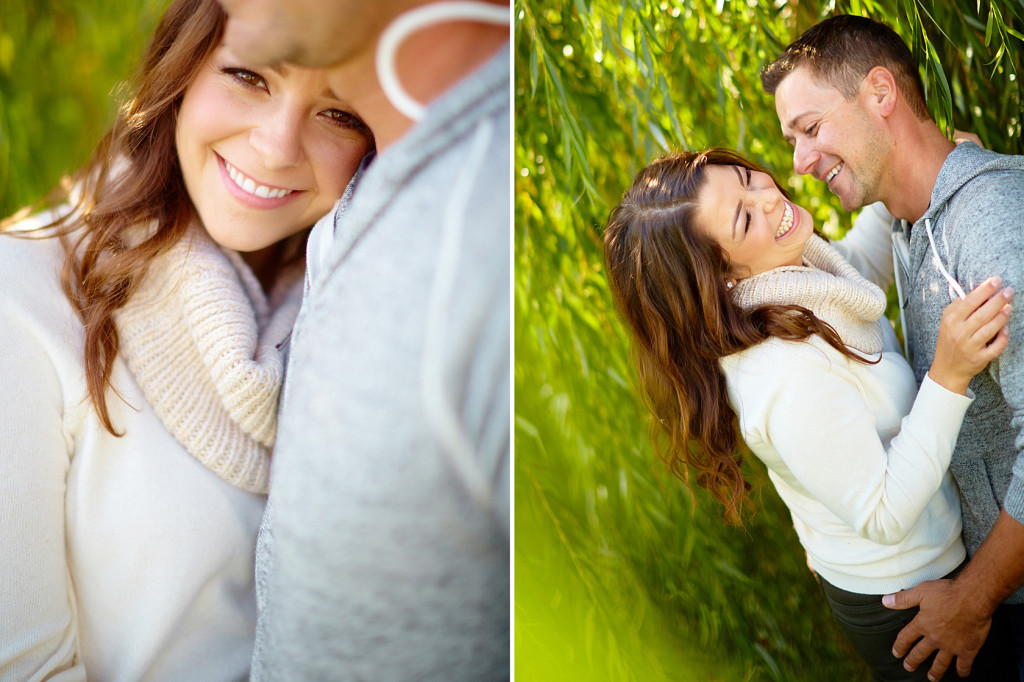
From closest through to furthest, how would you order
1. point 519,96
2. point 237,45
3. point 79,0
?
point 237,45 → point 79,0 → point 519,96

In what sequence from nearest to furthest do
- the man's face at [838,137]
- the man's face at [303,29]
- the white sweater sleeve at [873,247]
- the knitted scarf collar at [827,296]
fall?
the man's face at [303,29]
the knitted scarf collar at [827,296]
the man's face at [838,137]
the white sweater sleeve at [873,247]

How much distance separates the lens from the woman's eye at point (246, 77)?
3.38ft

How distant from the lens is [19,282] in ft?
3.43

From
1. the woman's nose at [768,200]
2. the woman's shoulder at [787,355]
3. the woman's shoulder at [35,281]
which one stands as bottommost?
the woman's shoulder at [787,355]

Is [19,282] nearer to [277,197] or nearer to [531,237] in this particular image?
[277,197]

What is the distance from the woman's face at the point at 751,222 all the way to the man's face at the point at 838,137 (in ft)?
0.48

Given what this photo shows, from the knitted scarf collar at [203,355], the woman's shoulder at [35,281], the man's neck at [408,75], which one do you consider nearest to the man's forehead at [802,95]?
the man's neck at [408,75]

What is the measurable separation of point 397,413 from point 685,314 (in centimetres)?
45

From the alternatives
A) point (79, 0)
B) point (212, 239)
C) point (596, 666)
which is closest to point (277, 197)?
point (212, 239)

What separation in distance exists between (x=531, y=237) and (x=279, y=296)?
527mm

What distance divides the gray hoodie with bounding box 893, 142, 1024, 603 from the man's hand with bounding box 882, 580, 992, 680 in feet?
0.30

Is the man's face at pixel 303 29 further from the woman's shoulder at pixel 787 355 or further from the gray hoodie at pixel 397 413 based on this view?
the woman's shoulder at pixel 787 355

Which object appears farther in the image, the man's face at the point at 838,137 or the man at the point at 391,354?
the man's face at the point at 838,137

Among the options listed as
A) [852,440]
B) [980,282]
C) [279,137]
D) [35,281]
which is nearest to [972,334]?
[980,282]
